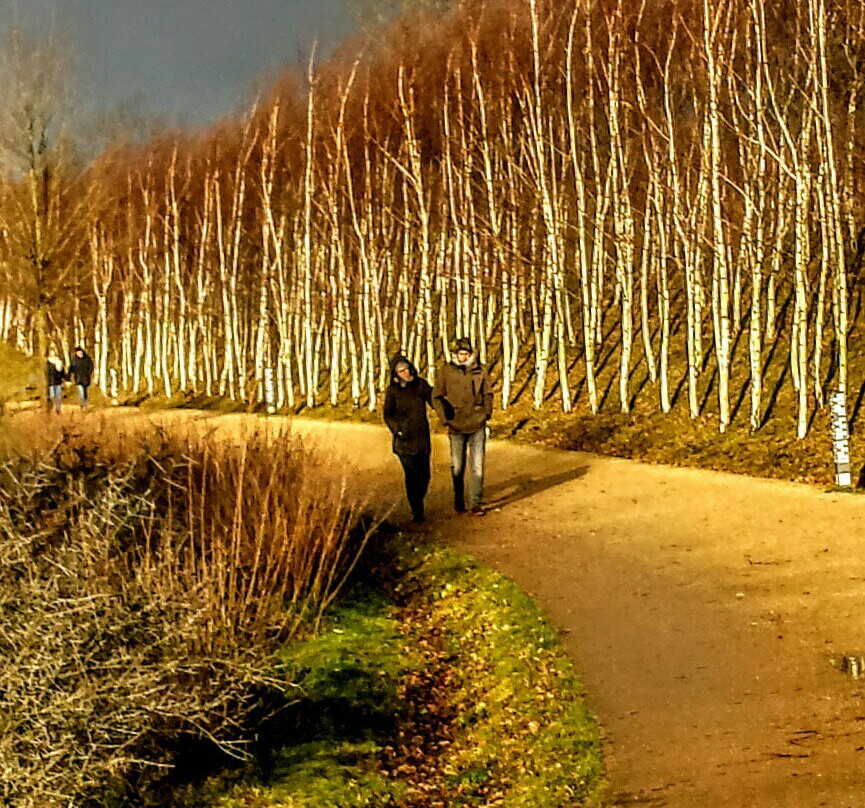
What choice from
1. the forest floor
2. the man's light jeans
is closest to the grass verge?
the forest floor

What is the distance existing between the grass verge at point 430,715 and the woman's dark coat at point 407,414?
2.79m

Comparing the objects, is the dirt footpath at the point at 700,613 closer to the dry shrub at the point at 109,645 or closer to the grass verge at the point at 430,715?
the grass verge at the point at 430,715

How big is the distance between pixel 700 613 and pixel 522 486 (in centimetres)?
776

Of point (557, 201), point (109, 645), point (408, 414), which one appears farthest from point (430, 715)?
point (557, 201)

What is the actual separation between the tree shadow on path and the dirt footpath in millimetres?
44

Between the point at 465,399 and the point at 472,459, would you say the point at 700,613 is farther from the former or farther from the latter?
the point at 472,459

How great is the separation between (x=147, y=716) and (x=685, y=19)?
21057 millimetres

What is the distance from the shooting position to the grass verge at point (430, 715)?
6.51 metres

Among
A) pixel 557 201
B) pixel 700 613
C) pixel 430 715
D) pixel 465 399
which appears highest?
pixel 557 201

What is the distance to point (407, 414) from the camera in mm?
13672

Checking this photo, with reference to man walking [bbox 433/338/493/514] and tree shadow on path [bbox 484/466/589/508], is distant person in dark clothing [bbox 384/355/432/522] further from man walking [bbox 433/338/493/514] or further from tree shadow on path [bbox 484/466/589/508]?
tree shadow on path [bbox 484/466/589/508]

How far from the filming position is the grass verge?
651 cm

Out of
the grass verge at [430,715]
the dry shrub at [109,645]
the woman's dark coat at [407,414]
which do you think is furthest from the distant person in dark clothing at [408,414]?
the dry shrub at [109,645]

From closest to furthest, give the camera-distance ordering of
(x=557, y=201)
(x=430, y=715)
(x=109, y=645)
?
(x=109, y=645) < (x=430, y=715) < (x=557, y=201)
